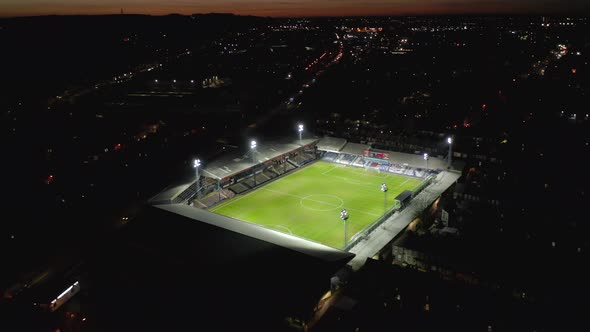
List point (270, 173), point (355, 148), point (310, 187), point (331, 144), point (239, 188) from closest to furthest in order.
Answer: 1. point (239, 188)
2. point (310, 187)
3. point (270, 173)
4. point (355, 148)
5. point (331, 144)

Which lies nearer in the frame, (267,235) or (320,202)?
(267,235)

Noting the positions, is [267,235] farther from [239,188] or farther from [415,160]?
[415,160]

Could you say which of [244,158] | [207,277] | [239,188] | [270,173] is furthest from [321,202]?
[207,277]

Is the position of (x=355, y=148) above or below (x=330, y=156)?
above

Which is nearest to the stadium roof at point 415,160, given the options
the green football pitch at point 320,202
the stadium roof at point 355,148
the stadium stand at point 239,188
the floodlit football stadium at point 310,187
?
the floodlit football stadium at point 310,187

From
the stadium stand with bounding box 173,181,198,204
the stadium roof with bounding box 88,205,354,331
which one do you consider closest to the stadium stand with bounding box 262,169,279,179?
the stadium stand with bounding box 173,181,198,204
